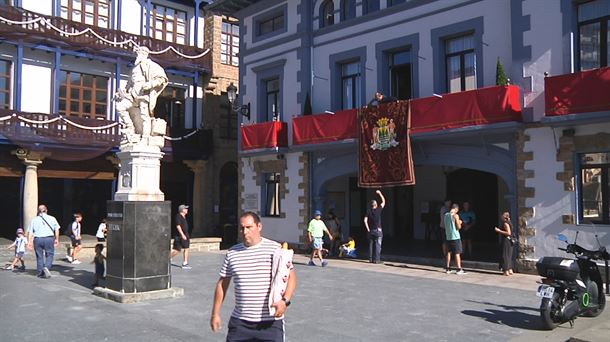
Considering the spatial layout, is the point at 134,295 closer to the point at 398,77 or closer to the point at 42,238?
the point at 42,238

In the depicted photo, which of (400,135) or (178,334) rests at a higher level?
(400,135)

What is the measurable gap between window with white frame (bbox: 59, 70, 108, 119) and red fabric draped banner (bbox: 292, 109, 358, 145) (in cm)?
948

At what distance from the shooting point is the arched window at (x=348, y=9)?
19.3 m

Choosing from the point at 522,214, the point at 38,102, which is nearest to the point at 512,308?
the point at 522,214

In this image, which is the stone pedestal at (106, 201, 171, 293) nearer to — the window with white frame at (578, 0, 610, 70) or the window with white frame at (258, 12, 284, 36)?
the window with white frame at (578, 0, 610, 70)

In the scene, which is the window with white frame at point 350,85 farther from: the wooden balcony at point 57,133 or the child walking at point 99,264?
the child walking at point 99,264

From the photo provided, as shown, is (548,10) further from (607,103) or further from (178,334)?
(178,334)

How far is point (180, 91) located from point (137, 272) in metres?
18.0

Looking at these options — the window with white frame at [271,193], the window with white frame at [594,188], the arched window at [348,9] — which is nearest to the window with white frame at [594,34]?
the window with white frame at [594,188]

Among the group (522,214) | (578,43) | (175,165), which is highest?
(578,43)

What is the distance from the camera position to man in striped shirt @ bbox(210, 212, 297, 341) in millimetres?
4578

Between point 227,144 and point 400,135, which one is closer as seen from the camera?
point 400,135

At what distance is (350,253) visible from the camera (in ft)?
58.9

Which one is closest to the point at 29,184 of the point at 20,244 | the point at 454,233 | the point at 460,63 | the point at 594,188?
the point at 20,244
